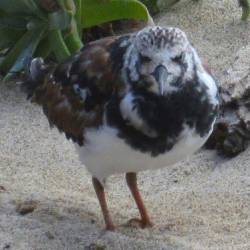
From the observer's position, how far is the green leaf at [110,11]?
512 cm

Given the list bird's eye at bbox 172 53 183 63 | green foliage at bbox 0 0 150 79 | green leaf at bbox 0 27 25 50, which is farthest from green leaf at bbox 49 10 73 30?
bird's eye at bbox 172 53 183 63

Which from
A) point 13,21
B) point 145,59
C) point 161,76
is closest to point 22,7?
point 13,21

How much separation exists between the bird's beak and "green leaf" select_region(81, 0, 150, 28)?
1.94 m

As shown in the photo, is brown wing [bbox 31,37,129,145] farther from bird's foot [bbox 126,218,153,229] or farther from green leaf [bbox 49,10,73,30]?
green leaf [bbox 49,10,73,30]

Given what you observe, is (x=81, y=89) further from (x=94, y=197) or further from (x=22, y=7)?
(x=22, y=7)

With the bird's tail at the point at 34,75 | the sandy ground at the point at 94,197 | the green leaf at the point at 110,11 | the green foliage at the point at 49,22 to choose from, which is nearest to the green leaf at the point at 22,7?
the green foliage at the point at 49,22

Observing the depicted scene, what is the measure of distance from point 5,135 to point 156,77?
6.06ft

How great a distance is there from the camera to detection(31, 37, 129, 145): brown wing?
3473mm

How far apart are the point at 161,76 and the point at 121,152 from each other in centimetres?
35

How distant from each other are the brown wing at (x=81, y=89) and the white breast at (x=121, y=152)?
68 mm

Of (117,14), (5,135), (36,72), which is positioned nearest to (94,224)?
(36,72)

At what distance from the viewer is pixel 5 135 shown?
4.89 meters

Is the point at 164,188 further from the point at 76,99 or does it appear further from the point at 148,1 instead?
the point at 148,1

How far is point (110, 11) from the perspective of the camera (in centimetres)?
516
